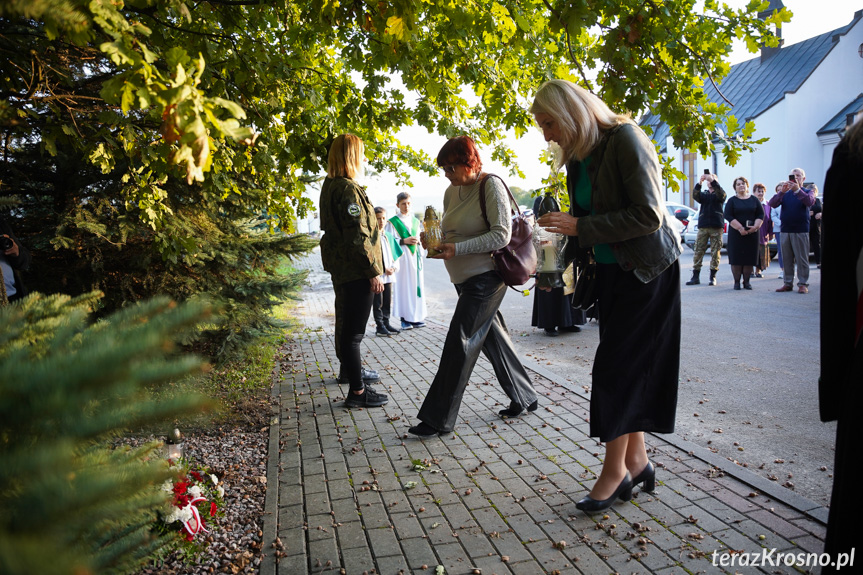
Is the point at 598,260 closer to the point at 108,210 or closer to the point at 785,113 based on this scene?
the point at 108,210

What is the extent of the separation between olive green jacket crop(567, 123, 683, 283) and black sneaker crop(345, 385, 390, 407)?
312 centimetres

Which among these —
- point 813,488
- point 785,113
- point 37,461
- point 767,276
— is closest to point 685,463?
point 813,488

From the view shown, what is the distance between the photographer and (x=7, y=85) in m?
4.60

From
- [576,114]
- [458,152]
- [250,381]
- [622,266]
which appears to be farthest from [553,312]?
[576,114]

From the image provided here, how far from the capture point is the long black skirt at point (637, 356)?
11.1 feet

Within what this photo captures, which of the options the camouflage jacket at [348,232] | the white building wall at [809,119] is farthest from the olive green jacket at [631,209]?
the white building wall at [809,119]

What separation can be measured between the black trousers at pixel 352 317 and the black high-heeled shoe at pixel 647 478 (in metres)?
2.77

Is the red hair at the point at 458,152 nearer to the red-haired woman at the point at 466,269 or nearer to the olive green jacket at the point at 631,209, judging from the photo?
the red-haired woman at the point at 466,269

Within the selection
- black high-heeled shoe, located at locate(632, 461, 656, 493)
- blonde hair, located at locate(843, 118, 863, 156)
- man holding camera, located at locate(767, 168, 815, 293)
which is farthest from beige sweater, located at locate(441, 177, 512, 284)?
man holding camera, located at locate(767, 168, 815, 293)

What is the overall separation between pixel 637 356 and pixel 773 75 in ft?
136

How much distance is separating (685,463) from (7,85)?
514 centimetres

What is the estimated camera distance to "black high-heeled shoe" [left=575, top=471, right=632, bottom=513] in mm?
3545

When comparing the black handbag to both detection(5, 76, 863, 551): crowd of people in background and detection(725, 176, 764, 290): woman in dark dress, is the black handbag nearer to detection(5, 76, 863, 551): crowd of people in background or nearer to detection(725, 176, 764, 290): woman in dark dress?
detection(5, 76, 863, 551): crowd of people in background

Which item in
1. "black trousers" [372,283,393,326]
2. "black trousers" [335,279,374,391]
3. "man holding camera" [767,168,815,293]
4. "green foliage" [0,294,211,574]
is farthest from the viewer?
"man holding camera" [767,168,815,293]
